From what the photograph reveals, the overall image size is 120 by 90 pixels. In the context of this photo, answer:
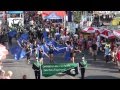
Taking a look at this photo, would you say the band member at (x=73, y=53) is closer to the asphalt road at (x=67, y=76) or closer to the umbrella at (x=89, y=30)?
the asphalt road at (x=67, y=76)

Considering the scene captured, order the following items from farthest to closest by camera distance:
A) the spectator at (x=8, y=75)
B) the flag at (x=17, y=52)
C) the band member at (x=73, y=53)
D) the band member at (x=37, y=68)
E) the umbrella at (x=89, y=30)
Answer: the umbrella at (x=89, y=30) < the flag at (x=17, y=52) < the band member at (x=73, y=53) < the band member at (x=37, y=68) < the spectator at (x=8, y=75)

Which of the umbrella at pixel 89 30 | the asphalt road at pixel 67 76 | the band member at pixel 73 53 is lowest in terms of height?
the asphalt road at pixel 67 76

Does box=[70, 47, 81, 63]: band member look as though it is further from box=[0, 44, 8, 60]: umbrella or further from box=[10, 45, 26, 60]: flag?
box=[0, 44, 8, 60]: umbrella

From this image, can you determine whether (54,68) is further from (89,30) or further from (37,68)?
(89,30)

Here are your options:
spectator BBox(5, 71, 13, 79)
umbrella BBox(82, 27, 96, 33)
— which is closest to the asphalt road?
spectator BBox(5, 71, 13, 79)

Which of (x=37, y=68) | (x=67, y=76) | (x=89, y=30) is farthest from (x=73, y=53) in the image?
(x=89, y=30)

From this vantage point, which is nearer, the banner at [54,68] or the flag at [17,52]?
the banner at [54,68]

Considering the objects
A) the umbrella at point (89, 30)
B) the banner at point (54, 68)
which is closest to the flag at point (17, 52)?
the banner at point (54, 68)

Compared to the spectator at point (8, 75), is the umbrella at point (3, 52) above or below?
above

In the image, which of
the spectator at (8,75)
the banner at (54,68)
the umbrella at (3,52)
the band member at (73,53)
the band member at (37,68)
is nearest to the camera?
the spectator at (8,75)

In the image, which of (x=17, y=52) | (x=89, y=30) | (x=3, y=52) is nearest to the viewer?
(x=3, y=52)

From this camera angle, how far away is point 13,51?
18188 millimetres

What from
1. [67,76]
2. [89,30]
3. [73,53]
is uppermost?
[89,30]
